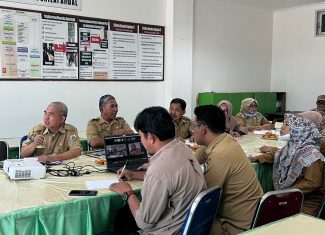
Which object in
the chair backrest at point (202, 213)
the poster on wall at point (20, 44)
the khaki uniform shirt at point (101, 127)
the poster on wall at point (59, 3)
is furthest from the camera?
Answer: the poster on wall at point (59, 3)

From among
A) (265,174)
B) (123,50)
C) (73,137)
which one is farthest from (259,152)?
(123,50)

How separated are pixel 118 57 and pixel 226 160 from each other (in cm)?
381

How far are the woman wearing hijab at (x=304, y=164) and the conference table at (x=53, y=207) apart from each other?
1.10m

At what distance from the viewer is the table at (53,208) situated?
1.78 meters

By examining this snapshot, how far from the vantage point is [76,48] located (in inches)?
201

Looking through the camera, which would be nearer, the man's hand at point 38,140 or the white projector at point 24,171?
the white projector at point 24,171

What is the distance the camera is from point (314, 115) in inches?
117

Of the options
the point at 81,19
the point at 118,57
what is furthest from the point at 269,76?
the point at 81,19

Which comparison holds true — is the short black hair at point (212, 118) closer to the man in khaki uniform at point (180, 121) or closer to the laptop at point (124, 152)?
the laptop at point (124, 152)

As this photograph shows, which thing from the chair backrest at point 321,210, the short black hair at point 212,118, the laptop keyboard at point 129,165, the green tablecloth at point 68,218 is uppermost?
the short black hair at point 212,118

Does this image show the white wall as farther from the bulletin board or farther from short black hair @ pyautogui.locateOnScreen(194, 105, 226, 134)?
short black hair @ pyautogui.locateOnScreen(194, 105, 226, 134)

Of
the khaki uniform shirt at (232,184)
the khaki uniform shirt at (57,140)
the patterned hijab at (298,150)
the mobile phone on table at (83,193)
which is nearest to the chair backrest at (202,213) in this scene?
the khaki uniform shirt at (232,184)

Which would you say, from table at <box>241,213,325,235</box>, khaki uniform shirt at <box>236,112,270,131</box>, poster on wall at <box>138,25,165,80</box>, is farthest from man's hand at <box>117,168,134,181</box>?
poster on wall at <box>138,25,165,80</box>

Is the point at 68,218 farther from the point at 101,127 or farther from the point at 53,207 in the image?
the point at 101,127
